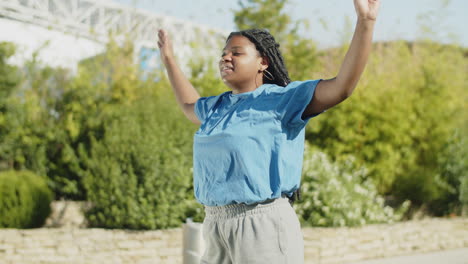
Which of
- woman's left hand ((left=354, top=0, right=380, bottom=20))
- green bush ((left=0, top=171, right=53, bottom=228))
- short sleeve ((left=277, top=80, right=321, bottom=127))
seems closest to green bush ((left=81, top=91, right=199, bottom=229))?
green bush ((left=0, top=171, right=53, bottom=228))

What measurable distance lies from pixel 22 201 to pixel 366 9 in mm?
5530

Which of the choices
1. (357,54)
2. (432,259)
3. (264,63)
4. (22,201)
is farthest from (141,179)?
(357,54)

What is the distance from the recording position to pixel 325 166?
23.4 feet

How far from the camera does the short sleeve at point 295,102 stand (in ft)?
6.38

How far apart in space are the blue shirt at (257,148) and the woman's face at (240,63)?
107 millimetres

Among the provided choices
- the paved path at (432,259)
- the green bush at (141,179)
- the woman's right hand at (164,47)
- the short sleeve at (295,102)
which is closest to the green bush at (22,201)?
the green bush at (141,179)

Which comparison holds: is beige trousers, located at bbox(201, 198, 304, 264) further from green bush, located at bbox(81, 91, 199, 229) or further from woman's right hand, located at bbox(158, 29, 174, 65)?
green bush, located at bbox(81, 91, 199, 229)

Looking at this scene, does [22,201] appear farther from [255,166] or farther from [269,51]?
[255,166]

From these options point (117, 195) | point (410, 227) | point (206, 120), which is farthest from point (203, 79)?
point (206, 120)

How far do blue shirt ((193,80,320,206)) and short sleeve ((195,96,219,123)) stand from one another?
27 centimetres

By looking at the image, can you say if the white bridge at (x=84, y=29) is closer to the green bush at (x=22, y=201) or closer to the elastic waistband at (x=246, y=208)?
the elastic waistband at (x=246, y=208)

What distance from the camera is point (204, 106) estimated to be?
2420 millimetres

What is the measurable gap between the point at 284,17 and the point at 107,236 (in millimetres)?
5731

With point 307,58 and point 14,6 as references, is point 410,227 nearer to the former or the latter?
point 307,58
